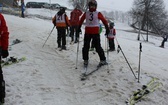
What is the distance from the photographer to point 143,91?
730 cm

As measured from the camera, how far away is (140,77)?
27.5ft

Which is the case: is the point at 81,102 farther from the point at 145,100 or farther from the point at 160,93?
the point at 160,93

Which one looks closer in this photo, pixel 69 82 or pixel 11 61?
pixel 69 82

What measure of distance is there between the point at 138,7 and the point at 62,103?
6650 cm

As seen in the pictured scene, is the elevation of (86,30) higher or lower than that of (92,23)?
lower

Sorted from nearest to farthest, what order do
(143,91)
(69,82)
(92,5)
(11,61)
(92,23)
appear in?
(143,91) → (69,82) → (92,5) → (92,23) → (11,61)

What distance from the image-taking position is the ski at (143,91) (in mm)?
6761

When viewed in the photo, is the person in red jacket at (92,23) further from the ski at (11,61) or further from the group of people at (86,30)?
the ski at (11,61)

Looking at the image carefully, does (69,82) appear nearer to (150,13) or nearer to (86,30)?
(86,30)

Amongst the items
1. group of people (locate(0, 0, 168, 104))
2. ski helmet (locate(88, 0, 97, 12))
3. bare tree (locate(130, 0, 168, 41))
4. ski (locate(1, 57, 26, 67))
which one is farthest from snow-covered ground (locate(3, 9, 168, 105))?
bare tree (locate(130, 0, 168, 41))

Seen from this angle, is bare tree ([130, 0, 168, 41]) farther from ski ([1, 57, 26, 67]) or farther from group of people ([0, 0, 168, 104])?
ski ([1, 57, 26, 67])

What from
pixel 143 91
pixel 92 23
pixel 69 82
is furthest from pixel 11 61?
pixel 143 91

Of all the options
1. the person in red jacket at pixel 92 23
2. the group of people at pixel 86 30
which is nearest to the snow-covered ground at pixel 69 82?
the group of people at pixel 86 30

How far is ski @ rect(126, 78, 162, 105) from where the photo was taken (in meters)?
6.76
